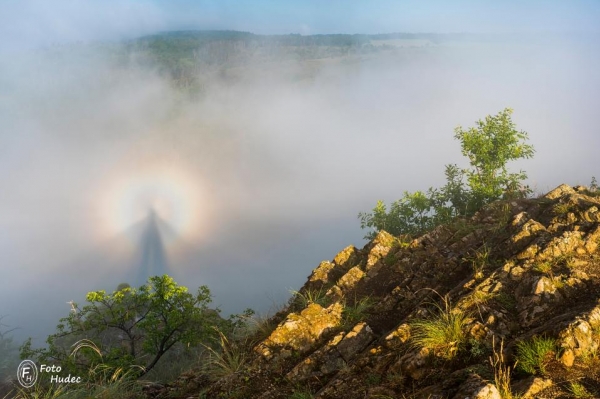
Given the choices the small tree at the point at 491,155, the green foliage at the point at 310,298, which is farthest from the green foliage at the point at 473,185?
the green foliage at the point at 310,298

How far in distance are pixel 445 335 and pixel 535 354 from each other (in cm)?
186

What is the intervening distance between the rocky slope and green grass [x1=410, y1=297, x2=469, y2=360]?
0.09 ft

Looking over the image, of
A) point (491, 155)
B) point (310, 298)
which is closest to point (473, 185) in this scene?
point (491, 155)

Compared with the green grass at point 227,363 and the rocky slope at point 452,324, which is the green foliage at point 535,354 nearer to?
the rocky slope at point 452,324

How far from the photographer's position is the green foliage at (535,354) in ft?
23.5

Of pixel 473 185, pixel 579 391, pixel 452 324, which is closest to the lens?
pixel 579 391

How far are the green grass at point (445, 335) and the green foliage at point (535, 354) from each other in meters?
1.29

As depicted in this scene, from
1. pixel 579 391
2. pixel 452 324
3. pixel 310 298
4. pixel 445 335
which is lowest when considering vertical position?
pixel 579 391

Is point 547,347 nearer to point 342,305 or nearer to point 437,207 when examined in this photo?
point 342,305

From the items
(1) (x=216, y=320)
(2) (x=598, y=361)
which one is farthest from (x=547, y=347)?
(1) (x=216, y=320)

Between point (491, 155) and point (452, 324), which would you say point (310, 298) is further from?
point (491, 155)

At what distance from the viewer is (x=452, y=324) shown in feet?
29.2

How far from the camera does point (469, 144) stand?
2591 centimetres

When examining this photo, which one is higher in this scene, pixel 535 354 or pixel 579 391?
pixel 535 354
